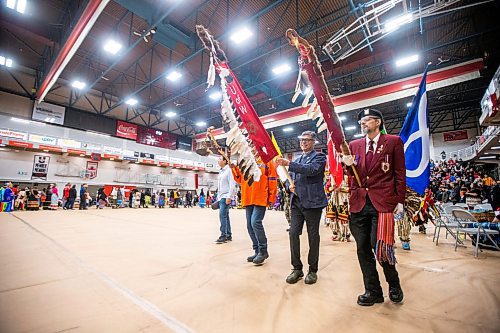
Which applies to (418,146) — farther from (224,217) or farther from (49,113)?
(49,113)

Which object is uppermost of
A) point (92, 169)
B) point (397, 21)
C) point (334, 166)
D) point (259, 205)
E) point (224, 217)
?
point (397, 21)

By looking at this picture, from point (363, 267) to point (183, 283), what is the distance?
5.07ft

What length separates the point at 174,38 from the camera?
28.6 feet

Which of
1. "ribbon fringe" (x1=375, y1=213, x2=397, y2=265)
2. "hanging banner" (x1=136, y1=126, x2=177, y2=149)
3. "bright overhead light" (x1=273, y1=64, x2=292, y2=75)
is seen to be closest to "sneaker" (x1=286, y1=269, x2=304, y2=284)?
"ribbon fringe" (x1=375, y1=213, x2=397, y2=265)

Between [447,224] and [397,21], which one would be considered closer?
[447,224]

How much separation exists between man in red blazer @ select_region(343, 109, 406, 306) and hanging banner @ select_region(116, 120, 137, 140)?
1854 cm

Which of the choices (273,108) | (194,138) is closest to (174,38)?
(273,108)

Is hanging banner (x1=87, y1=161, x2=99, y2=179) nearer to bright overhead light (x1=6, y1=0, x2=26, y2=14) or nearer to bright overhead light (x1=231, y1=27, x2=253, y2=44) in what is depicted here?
bright overhead light (x1=6, y1=0, x2=26, y2=14)

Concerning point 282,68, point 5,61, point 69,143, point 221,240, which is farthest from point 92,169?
point 221,240

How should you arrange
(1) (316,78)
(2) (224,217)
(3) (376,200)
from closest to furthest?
(1) (316,78)
(3) (376,200)
(2) (224,217)

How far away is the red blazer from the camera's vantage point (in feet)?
5.45

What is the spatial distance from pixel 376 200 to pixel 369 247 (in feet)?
1.31

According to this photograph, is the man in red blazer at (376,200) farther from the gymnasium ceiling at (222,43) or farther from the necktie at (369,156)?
the gymnasium ceiling at (222,43)

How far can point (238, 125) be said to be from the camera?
2119 mm
